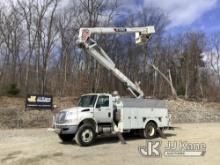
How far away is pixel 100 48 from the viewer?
20422 millimetres

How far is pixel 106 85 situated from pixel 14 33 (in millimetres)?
12703

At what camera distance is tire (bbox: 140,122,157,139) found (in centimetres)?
1931

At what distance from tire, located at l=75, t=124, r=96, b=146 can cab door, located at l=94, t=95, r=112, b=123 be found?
71cm

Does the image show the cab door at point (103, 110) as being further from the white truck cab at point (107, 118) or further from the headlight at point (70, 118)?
the headlight at point (70, 118)

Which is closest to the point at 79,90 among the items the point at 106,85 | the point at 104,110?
the point at 106,85

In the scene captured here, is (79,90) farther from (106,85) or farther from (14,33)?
(14,33)

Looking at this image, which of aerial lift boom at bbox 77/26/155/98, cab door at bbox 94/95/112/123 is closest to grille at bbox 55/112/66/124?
cab door at bbox 94/95/112/123

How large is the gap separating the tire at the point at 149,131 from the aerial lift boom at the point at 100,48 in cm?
216
